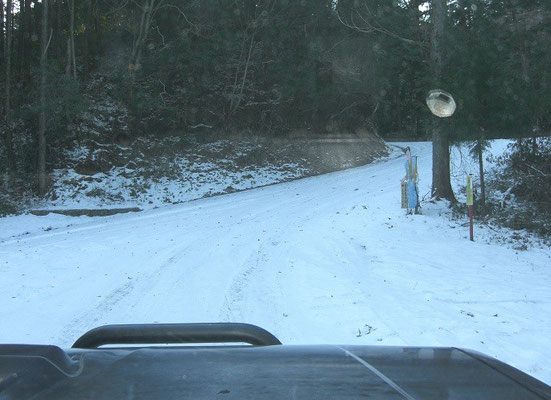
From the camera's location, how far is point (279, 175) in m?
26.7

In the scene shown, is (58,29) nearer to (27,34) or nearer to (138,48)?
(27,34)

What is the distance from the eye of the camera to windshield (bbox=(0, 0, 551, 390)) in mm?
7211

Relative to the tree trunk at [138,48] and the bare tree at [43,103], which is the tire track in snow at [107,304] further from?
the tree trunk at [138,48]

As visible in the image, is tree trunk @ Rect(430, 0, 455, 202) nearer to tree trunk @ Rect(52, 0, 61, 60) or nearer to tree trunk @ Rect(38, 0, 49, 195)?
tree trunk @ Rect(38, 0, 49, 195)

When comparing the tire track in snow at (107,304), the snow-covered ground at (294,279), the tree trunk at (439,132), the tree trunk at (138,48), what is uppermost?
the tree trunk at (138,48)

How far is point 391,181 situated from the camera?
893 inches

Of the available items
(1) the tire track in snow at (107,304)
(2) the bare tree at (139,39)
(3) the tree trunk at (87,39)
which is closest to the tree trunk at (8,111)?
(3) the tree trunk at (87,39)

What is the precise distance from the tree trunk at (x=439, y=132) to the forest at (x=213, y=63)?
0.16 m

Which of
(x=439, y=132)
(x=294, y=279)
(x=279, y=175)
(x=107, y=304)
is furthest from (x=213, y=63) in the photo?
(x=107, y=304)

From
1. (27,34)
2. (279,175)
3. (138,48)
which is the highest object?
(27,34)

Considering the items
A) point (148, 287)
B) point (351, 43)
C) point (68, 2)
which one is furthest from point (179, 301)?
point (351, 43)

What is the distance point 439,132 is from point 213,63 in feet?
57.2

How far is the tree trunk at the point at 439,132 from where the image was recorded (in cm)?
1480

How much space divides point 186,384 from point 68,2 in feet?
88.8
